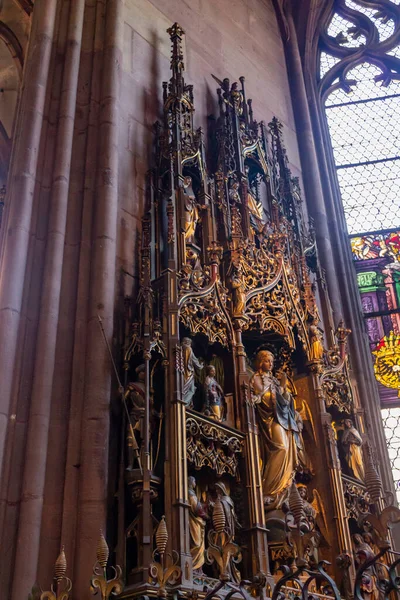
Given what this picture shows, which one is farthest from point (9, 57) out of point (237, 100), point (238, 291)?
point (238, 291)

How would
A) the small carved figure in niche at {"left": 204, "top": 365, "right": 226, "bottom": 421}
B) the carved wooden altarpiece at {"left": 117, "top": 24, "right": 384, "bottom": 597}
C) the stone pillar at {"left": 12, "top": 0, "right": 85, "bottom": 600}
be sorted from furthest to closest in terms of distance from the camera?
the small carved figure in niche at {"left": 204, "top": 365, "right": 226, "bottom": 421} < the carved wooden altarpiece at {"left": 117, "top": 24, "right": 384, "bottom": 597} < the stone pillar at {"left": 12, "top": 0, "right": 85, "bottom": 600}

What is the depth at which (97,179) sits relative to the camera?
8.26m

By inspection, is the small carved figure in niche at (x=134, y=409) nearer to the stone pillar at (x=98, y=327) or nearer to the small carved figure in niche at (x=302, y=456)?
the stone pillar at (x=98, y=327)

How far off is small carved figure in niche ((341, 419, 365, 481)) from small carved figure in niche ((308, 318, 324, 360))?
94cm

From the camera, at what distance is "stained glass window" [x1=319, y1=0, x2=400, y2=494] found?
12.5 m

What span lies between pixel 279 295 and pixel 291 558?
3.04 meters

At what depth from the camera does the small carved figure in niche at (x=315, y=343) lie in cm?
907

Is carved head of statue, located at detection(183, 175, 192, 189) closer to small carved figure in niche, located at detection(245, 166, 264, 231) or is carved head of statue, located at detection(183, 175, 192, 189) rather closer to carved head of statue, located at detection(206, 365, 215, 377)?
small carved figure in niche, located at detection(245, 166, 264, 231)

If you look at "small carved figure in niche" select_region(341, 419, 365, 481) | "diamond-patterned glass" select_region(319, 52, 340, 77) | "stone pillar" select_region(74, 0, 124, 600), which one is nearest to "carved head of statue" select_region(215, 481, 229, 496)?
"stone pillar" select_region(74, 0, 124, 600)

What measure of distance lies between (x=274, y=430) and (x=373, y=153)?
8.13 metres

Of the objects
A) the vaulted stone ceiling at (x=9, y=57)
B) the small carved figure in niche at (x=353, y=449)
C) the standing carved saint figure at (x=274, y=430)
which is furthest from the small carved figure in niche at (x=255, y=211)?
the vaulted stone ceiling at (x=9, y=57)

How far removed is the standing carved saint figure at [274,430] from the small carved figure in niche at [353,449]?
0.89 m

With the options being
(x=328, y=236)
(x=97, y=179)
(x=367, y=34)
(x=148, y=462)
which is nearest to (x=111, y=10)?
(x=97, y=179)

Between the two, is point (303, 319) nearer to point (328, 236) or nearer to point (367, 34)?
point (328, 236)
